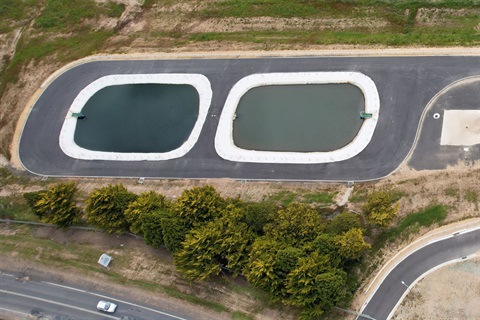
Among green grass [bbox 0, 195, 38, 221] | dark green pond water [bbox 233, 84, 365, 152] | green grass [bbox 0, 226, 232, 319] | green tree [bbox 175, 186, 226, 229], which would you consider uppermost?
dark green pond water [bbox 233, 84, 365, 152]

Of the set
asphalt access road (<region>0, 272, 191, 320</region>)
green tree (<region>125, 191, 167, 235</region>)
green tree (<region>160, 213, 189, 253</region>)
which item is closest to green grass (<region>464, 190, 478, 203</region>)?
green tree (<region>160, 213, 189, 253</region>)

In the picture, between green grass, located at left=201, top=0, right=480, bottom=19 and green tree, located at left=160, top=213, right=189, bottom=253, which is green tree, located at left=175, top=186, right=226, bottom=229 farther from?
green grass, located at left=201, top=0, right=480, bottom=19

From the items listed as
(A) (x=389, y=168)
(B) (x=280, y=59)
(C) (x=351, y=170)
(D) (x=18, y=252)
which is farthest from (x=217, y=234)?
(B) (x=280, y=59)

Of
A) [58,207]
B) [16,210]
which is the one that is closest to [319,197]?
[58,207]

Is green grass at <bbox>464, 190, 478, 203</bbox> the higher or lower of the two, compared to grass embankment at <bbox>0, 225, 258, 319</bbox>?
higher

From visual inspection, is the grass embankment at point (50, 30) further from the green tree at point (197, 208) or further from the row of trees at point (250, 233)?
the green tree at point (197, 208)

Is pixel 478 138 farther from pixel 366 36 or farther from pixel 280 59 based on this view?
pixel 280 59

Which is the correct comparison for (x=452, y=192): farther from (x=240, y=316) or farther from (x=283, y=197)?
(x=240, y=316)

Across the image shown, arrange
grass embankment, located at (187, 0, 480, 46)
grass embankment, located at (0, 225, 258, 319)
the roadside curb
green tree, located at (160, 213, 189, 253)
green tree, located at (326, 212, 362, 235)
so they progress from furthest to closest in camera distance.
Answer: grass embankment, located at (187, 0, 480, 46)
grass embankment, located at (0, 225, 258, 319)
green tree, located at (160, 213, 189, 253)
the roadside curb
green tree, located at (326, 212, 362, 235)
